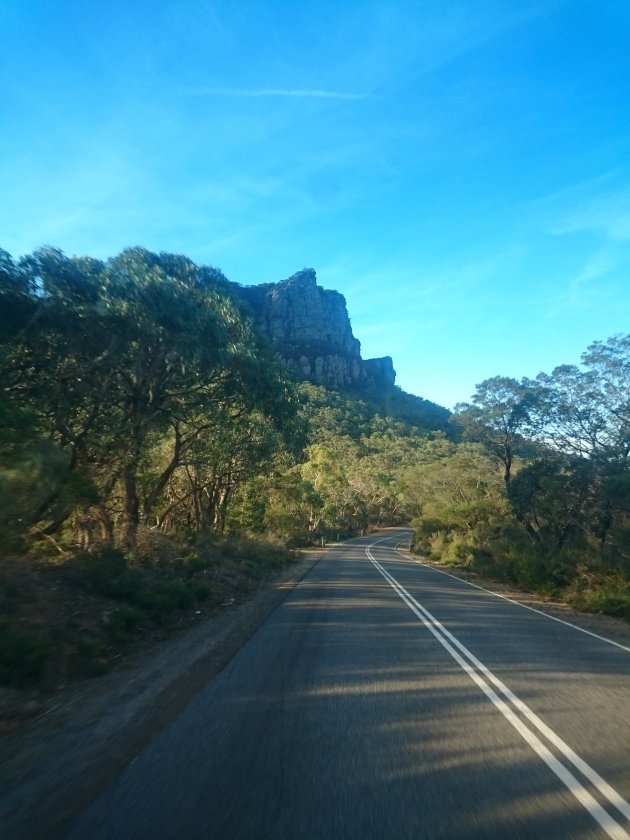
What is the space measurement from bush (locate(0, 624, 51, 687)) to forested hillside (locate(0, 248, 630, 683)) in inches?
0.9

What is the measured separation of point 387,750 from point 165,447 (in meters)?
20.4

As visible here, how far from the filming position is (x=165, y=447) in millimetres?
24234

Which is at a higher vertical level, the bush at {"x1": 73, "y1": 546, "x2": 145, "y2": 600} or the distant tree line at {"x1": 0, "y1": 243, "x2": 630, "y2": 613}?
the distant tree line at {"x1": 0, "y1": 243, "x2": 630, "y2": 613}

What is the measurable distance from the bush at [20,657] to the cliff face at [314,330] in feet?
406

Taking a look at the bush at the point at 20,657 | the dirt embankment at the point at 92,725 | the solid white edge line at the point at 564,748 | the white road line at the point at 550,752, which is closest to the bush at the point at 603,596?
the white road line at the point at 550,752

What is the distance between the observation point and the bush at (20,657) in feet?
21.5

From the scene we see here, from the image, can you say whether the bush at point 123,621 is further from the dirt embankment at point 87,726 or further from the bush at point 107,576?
the bush at point 107,576

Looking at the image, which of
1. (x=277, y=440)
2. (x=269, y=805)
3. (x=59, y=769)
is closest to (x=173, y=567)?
(x=277, y=440)

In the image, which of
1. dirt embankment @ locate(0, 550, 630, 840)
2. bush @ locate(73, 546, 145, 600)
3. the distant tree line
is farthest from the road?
the distant tree line

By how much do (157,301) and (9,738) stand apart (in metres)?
8.82

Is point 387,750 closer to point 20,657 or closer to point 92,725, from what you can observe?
point 92,725

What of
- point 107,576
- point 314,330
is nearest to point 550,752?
point 107,576

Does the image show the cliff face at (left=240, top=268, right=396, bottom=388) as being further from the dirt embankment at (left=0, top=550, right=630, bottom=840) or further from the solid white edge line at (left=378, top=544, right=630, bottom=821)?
the solid white edge line at (left=378, top=544, right=630, bottom=821)

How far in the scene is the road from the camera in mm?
3814
